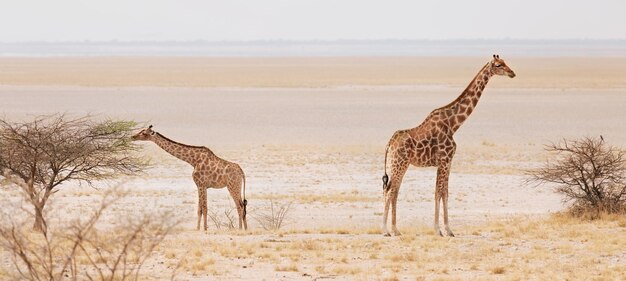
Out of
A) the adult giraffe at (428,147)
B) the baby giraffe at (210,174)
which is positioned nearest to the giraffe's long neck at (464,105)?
the adult giraffe at (428,147)

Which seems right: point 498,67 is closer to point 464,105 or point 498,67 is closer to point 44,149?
point 464,105

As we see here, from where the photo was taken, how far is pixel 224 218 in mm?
21781

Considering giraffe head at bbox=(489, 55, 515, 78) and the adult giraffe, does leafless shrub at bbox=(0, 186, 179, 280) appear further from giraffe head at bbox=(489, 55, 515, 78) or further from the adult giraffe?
giraffe head at bbox=(489, 55, 515, 78)

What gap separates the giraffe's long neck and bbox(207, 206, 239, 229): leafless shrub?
4.38 m

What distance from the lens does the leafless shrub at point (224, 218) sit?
2037 cm

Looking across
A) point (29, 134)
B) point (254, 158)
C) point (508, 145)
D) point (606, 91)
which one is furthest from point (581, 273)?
point (606, 91)

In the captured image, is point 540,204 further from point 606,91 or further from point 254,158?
point 606,91

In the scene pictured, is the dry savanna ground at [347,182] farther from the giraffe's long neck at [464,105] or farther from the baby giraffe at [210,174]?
the giraffe's long neck at [464,105]

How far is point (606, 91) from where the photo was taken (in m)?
60.9

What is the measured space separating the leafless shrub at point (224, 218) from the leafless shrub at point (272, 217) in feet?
1.46

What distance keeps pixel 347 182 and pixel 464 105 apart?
10049 mm

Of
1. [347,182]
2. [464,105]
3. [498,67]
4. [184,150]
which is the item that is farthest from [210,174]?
[347,182]

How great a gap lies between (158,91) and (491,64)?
150 feet

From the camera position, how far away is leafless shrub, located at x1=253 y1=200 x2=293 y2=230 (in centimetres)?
2044
